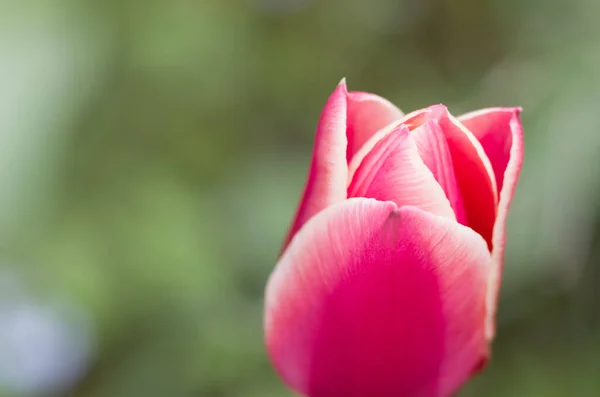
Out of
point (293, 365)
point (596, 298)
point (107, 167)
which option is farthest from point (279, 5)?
point (293, 365)

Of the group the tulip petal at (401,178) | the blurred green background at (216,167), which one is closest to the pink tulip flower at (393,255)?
the tulip petal at (401,178)

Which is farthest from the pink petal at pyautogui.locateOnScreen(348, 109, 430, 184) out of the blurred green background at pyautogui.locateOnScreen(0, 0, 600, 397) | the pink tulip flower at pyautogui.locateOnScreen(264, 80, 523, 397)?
the blurred green background at pyautogui.locateOnScreen(0, 0, 600, 397)

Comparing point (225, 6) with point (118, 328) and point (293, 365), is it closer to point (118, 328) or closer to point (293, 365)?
point (118, 328)

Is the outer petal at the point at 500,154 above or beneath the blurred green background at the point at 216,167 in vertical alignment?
above

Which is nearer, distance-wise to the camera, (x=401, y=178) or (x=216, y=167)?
(x=401, y=178)

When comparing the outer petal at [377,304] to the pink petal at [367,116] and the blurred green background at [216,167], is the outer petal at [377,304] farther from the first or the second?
the blurred green background at [216,167]

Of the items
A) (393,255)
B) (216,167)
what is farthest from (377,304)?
(216,167)

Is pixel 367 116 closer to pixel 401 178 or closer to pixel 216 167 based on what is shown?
pixel 401 178
